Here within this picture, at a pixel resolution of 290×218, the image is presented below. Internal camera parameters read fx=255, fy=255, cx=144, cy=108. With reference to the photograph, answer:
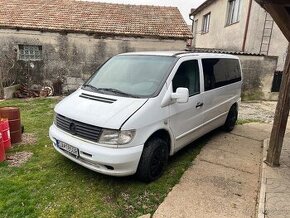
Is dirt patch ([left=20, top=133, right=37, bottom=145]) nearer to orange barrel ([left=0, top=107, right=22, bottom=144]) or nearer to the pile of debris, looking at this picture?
orange barrel ([left=0, top=107, right=22, bottom=144])

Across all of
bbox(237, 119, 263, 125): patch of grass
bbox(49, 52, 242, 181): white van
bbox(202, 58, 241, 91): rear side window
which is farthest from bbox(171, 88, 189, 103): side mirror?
bbox(237, 119, 263, 125): patch of grass

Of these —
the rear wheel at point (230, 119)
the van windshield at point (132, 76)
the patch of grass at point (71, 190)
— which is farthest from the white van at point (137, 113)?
the rear wheel at point (230, 119)

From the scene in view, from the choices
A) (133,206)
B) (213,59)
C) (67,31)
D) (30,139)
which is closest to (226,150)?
(213,59)

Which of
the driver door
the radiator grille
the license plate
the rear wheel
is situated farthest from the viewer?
the rear wheel

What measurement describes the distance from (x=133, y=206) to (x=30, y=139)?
3.47 meters

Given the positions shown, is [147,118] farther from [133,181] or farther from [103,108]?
[133,181]

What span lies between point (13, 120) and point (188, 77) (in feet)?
12.2

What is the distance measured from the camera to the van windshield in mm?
4148

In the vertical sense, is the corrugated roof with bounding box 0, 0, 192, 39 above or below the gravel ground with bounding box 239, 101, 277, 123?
above

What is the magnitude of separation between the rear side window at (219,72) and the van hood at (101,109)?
2.00m

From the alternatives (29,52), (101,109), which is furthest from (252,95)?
(29,52)

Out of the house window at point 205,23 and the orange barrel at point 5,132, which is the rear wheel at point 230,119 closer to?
the orange barrel at point 5,132

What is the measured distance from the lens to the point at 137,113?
3619 mm

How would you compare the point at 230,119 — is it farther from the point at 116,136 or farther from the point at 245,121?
the point at 116,136
